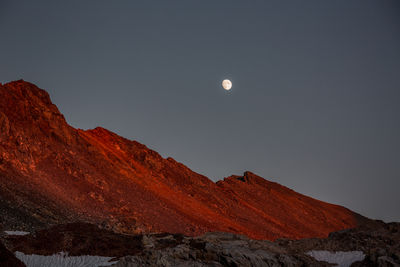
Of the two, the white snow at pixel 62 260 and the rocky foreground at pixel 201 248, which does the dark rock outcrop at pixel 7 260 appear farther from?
the white snow at pixel 62 260

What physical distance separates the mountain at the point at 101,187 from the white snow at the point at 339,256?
18.6 m

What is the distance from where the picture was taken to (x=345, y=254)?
20609 millimetres

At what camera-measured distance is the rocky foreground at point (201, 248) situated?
15.8 metres

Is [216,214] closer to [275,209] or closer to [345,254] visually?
[275,209]

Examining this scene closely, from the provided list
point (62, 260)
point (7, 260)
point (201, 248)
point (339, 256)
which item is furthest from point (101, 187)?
point (339, 256)

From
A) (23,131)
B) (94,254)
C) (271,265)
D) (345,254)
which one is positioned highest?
(23,131)

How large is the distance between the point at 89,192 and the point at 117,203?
398 centimetres

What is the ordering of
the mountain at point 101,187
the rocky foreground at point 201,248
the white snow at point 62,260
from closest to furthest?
1. the rocky foreground at point 201,248
2. the white snow at point 62,260
3. the mountain at point 101,187

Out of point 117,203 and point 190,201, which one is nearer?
point 117,203

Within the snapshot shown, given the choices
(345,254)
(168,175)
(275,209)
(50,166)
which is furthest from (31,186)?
(275,209)

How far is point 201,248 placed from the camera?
17109 millimetres

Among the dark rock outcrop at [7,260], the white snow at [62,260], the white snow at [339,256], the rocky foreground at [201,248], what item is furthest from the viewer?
the white snow at [339,256]

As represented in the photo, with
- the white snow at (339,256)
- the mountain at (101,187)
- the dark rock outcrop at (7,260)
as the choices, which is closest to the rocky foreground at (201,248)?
the dark rock outcrop at (7,260)

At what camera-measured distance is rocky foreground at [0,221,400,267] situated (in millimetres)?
15805
